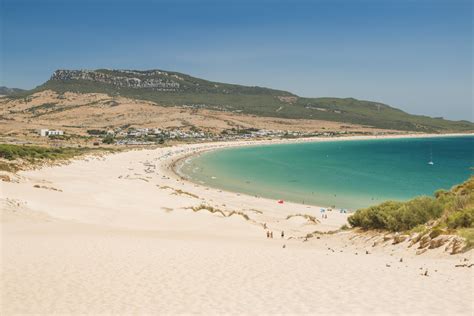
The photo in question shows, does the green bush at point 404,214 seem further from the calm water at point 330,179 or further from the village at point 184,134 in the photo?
the village at point 184,134

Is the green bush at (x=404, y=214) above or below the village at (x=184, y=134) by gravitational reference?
below

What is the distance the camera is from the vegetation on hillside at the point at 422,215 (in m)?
13.6

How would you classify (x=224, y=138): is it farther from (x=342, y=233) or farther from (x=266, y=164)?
(x=342, y=233)

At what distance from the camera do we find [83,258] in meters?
11.7

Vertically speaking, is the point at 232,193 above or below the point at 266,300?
below

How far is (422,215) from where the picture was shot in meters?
16.3

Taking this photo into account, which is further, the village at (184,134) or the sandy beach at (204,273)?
the village at (184,134)

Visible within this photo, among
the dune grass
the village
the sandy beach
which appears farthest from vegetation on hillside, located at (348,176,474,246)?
the village

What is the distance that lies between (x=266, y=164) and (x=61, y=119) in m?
120

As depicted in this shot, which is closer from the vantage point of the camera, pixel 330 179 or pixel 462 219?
pixel 462 219

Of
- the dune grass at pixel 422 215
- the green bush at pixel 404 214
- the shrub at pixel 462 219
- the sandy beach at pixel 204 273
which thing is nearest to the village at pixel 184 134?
the sandy beach at pixel 204 273

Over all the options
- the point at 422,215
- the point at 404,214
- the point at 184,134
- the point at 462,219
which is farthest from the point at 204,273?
the point at 184,134

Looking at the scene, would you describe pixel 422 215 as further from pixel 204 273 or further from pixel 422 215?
pixel 204 273

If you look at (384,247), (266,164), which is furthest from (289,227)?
(266,164)
